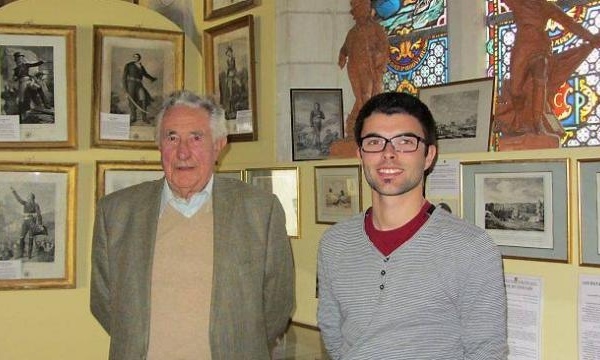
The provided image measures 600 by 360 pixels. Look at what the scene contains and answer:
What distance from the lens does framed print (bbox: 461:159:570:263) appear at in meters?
2.27

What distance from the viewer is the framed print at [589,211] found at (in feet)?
7.10

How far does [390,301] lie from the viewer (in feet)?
5.38

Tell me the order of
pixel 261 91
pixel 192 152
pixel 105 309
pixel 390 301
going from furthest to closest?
1. pixel 261 91
2. pixel 105 309
3. pixel 192 152
4. pixel 390 301

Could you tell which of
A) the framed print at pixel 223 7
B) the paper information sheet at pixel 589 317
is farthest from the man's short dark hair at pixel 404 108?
the framed print at pixel 223 7

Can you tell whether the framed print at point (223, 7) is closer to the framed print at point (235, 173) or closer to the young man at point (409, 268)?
the framed print at point (235, 173)

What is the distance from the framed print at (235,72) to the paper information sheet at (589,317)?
208 cm

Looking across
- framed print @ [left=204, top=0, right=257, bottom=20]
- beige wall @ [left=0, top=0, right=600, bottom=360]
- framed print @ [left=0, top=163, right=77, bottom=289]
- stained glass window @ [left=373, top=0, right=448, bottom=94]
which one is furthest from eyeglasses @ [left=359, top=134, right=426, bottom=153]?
framed print @ [left=204, top=0, right=257, bottom=20]

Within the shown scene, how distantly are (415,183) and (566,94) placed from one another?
5.63 ft

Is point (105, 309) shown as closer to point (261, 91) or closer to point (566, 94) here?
point (261, 91)

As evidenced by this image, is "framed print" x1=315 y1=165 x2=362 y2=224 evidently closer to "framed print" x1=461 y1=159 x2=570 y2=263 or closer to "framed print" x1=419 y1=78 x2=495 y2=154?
"framed print" x1=419 y1=78 x2=495 y2=154

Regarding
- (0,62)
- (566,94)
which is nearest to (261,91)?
(0,62)

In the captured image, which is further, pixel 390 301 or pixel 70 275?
pixel 70 275

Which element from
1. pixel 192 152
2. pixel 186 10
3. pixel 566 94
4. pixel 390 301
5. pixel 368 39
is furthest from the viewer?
pixel 186 10

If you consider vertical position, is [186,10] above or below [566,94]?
above
